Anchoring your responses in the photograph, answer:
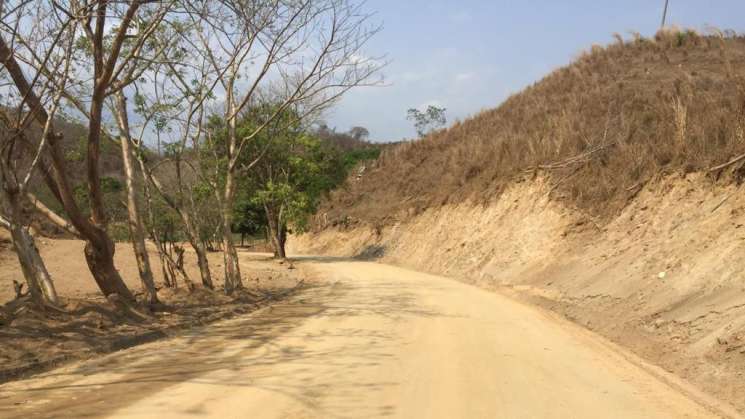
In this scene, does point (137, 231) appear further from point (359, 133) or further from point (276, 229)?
point (359, 133)

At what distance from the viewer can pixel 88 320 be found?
9.40m

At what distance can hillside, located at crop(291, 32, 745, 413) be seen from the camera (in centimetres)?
949

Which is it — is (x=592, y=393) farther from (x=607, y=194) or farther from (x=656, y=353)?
(x=607, y=194)

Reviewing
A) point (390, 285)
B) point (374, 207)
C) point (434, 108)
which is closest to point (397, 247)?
point (374, 207)

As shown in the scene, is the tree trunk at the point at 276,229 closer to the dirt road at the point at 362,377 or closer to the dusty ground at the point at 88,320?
the dusty ground at the point at 88,320

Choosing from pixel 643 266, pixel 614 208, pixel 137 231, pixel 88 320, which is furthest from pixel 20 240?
pixel 614 208

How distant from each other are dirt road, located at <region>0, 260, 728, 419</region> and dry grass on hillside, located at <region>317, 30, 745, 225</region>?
7.09 meters

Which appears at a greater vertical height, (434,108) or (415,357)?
(434,108)

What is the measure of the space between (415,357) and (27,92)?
7.12 meters

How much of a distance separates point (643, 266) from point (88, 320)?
10182 mm

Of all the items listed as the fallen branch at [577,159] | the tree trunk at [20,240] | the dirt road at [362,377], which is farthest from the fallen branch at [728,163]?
the tree trunk at [20,240]

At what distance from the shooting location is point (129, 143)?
12.3 metres

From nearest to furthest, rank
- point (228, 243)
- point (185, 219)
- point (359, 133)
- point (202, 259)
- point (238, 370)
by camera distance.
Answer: point (238, 370), point (185, 219), point (202, 259), point (228, 243), point (359, 133)

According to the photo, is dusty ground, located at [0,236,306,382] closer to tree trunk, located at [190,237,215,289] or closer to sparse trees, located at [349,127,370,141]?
tree trunk, located at [190,237,215,289]
